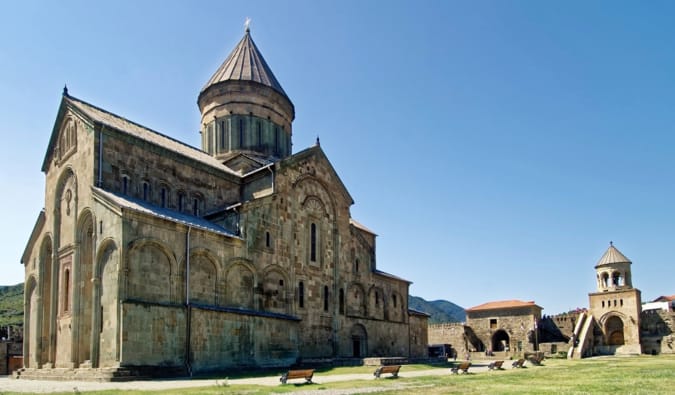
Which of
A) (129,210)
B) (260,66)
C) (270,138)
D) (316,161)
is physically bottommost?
(129,210)

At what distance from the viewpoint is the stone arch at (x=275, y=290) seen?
2864 cm

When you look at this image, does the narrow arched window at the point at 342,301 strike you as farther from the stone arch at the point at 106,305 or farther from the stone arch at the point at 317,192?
the stone arch at the point at 106,305

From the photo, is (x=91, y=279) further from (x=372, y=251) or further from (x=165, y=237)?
(x=372, y=251)

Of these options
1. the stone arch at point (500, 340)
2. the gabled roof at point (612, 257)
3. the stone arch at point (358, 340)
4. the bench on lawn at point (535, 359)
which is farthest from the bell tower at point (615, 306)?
the stone arch at point (358, 340)

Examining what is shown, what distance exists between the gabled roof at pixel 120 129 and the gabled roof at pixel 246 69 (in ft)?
22.8

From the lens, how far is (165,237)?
23734mm

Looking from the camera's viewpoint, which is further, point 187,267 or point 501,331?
point 501,331

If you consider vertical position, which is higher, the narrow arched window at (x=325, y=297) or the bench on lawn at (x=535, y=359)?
the narrow arched window at (x=325, y=297)

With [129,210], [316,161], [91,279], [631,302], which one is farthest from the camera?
[631,302]

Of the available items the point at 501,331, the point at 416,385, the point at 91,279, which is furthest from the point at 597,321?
the point at 91,279

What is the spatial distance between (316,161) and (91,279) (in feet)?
47.2

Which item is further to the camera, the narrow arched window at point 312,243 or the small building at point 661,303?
the small building at point 661,303

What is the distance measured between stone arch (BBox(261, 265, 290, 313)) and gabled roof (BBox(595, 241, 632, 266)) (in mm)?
39715

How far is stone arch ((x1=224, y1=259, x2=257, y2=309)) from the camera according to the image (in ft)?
87.6
